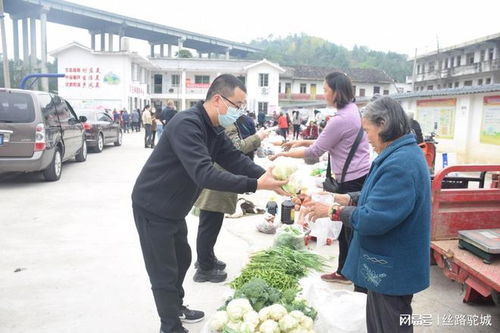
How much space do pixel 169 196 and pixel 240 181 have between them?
1.79 feet

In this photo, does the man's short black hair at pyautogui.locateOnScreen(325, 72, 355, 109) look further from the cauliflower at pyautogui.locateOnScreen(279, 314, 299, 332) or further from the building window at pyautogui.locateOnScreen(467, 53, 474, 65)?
the building window at pyautogui.locateOnScreen(467, 53, 474, 65)

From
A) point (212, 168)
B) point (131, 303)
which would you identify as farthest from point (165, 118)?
point (212, 168)

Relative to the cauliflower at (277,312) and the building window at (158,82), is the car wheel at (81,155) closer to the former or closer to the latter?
the cauliflower at (277,312)

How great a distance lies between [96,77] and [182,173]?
36135 mm

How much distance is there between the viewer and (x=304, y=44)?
110 meters

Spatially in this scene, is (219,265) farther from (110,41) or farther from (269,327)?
(110,41)

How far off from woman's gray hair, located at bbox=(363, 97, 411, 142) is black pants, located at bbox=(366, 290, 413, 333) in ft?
3.07

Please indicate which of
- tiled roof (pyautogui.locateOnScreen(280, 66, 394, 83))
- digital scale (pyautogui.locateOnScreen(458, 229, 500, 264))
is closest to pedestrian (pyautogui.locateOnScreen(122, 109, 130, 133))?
digital scale (pyautogui.locateOnScreen(458, 229, 500, 264))

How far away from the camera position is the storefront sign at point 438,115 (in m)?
15.1

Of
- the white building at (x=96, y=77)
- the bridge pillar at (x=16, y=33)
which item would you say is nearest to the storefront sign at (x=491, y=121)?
the white building at (x=96, y=77)

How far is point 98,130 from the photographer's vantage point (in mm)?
15391

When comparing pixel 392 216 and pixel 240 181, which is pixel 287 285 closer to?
pixel 240 181

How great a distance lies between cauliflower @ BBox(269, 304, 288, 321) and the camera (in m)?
2.68

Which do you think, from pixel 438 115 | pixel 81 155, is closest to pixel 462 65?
pixel 438 115
